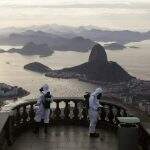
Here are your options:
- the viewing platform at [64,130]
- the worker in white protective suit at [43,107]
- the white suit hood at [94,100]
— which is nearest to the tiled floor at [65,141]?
the viewing platform at [64,130]

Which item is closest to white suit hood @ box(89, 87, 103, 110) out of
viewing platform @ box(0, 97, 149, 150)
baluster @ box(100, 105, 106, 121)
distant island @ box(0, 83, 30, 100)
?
viewing platform @ box(0, 97, 149, 150)

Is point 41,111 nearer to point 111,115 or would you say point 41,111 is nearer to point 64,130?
point 64,130

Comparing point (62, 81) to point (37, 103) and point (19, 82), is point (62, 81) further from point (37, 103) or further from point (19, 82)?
point (37, 103)

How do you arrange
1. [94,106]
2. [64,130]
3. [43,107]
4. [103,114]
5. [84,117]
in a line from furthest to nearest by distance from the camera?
1. [84,117]
2. [103,114]
3. [64,130]
4. [43,107]
5. [94,106]

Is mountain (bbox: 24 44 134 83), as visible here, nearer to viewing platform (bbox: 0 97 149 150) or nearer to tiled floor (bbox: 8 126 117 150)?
Result: viewing platform (bbox: 0 97 149 150)

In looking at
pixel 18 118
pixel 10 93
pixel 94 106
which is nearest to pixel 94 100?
pixel 94 106
